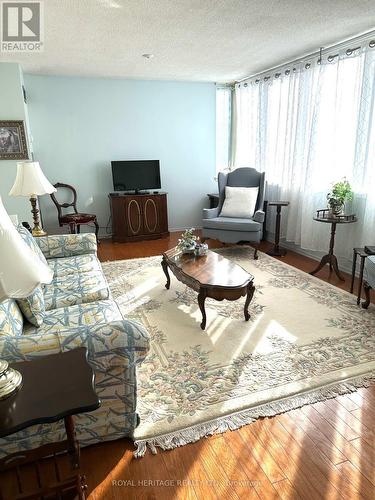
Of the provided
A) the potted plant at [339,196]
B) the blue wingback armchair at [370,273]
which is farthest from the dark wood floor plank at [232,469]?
the potted plant at [339,196]

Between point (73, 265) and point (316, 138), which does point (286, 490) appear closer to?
point (73, 265)

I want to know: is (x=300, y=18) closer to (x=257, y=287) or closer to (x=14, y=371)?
(x=257, y=287)

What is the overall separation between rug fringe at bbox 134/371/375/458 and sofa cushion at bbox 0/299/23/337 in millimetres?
855

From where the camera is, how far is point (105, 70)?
468cm

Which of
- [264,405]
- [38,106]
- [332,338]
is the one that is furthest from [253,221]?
[38,106]

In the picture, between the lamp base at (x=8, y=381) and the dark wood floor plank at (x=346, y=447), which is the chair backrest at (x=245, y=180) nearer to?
the dark wood floor plank at (x=346, y=447)

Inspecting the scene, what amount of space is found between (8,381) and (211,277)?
188cm

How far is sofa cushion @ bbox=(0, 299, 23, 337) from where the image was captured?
5.52 ft

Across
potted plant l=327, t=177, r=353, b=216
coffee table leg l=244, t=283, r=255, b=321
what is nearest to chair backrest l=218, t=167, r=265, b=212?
potted plant l=327, t=177, r=353, b=216

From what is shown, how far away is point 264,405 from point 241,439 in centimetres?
28

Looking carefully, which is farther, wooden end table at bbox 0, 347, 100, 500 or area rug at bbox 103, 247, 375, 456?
area rug at bbox 103, 247, 375, 456

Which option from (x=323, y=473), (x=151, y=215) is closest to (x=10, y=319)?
(x=323, y=473)

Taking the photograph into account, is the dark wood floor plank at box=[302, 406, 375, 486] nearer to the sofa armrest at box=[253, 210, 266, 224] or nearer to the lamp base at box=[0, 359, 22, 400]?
the lamp base at box=[0, 359, 22, 400]

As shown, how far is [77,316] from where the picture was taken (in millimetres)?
2111
